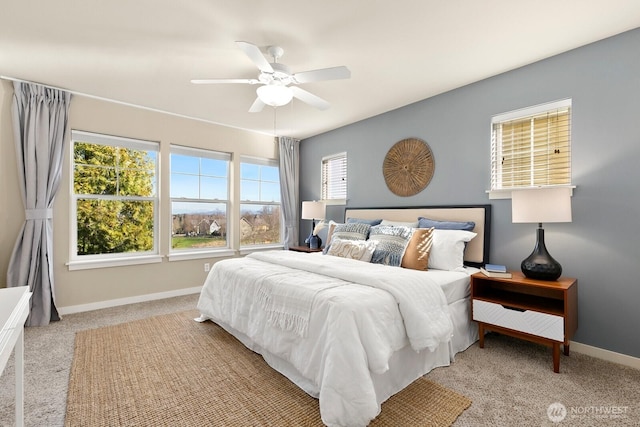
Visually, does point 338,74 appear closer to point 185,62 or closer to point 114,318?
point 185,62

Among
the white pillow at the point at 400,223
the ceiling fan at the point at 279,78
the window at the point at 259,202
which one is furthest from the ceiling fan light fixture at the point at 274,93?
the window at the point at 259,202

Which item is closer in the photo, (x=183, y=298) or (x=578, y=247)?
(x=578, y=247)

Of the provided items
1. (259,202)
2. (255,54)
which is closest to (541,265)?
(255,54)

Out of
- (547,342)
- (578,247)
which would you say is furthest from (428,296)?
(578,247)

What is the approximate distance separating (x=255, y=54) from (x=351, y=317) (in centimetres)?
180

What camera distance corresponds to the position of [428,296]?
2.08 meters

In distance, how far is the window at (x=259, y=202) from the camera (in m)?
4.96

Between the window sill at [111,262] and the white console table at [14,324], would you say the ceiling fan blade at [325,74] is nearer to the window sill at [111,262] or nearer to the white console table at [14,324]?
the white console table at [14,324]

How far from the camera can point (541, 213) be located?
7.47ft

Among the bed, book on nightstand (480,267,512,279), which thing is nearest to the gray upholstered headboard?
the bed

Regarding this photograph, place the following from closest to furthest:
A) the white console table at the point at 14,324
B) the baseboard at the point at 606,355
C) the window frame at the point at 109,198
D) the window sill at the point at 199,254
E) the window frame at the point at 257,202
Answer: the white console table at the point at 14,324, the baseboard at the point at 606,355, the window frame at the point at 109,198, the window sill at the point at 199,254, the window frame at the point at 257,202

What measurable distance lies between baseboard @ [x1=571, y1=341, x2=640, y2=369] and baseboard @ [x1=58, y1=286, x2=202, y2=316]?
4382mm

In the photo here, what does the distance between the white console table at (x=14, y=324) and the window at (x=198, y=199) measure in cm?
287

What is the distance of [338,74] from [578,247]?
2429mm
